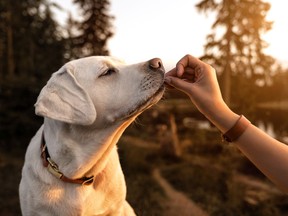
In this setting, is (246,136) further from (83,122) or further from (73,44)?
(73,44)

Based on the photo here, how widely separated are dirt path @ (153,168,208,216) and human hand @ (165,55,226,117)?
13.7 feet

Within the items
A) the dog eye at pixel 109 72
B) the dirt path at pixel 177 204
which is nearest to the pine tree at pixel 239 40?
the dirt path at pixel 177 204

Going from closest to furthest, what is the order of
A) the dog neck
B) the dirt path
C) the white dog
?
the white dog
the dog neck
the dirt path

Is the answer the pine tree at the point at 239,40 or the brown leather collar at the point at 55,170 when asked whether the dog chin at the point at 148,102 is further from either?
the pine tree at the point at 239,40

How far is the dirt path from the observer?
21.9 ft

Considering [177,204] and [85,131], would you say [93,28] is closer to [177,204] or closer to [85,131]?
[177,204]

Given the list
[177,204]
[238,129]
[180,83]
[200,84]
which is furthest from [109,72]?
[177,204]

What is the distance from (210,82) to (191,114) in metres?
17.3

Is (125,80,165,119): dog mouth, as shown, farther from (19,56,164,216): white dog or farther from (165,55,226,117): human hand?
(165,55,226,117): human hand

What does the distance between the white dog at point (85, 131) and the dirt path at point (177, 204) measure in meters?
3.43

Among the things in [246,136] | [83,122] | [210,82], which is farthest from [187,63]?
[83,122]

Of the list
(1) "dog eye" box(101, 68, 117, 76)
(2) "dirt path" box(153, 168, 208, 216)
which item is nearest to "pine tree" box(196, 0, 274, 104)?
(2) "dirt path" box(153, 168, 208, 216)

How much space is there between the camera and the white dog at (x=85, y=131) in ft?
9.20

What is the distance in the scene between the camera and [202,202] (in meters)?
7.69
